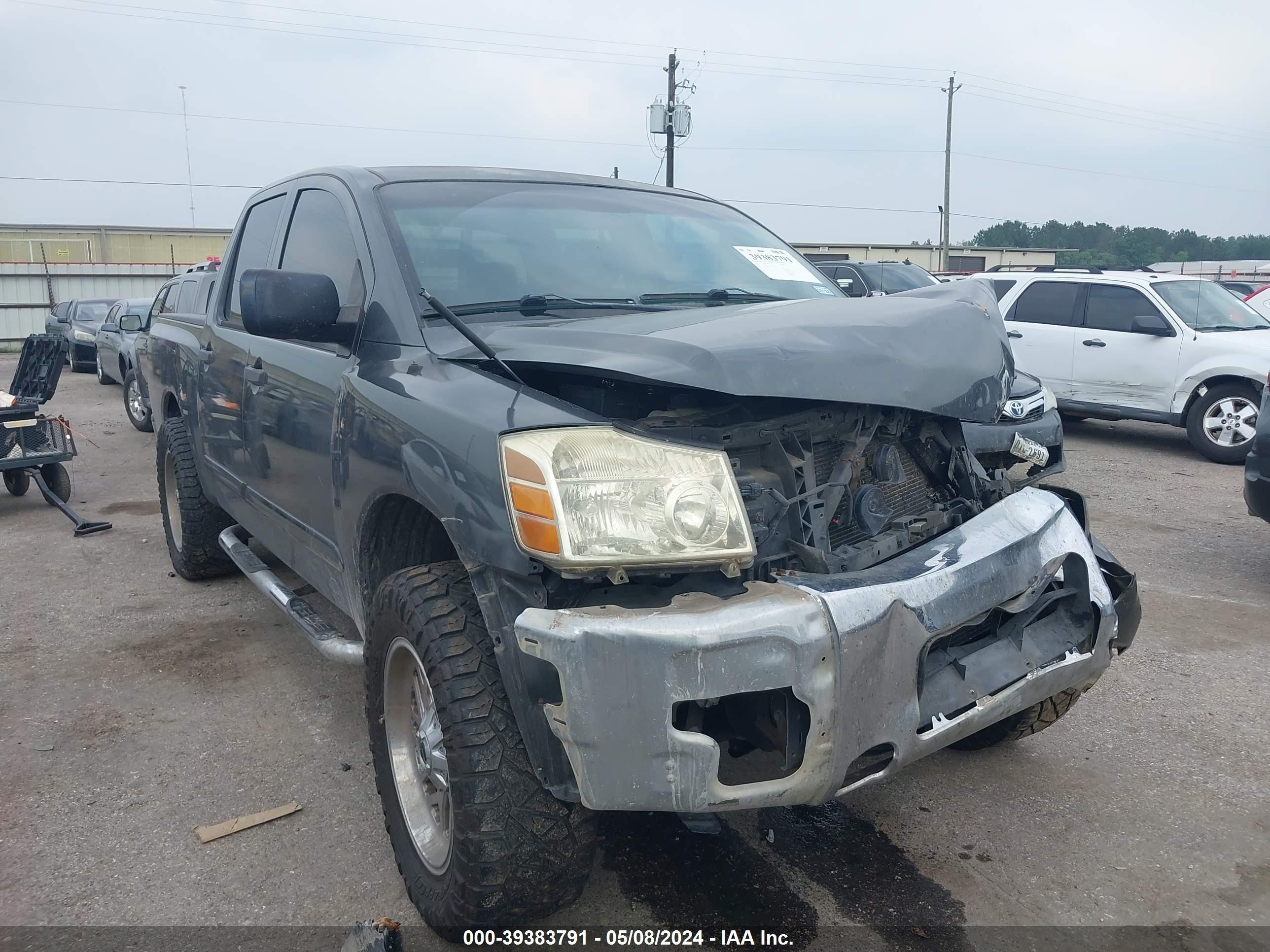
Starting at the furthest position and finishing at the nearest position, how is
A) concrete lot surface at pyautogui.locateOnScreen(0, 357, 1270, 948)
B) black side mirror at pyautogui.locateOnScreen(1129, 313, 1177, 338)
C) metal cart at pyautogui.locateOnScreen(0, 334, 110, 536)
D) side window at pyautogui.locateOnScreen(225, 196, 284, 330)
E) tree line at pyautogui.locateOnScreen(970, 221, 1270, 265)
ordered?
tree line at pyautogui.locateOnScreen(970, 221, 1270, 265), black side mirror at pyautogui.locateOnScreen(1129, 313, 1177, 338), metal cart at pyautogui.locateOnScreen(0, 334, 110, 536), side window at pyautogui.locateOnScreen(225, 196, 284, 330), concrete lot surface at pyautogui.locateOnScreen(0, 357, 1270, 948)

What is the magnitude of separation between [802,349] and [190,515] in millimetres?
3850

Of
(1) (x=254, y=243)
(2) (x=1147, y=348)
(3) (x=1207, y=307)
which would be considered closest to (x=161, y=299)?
(1) (x=254, y=243)

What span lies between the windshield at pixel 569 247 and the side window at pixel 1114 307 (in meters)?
7.03

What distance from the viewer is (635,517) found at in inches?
79.9

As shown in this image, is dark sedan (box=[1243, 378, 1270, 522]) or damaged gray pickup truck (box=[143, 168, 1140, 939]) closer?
damaged gray pickup truck (box=[143, 168, 1140, 939])

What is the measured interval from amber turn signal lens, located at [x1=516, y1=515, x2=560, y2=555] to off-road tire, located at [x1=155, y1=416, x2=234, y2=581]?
3.41m

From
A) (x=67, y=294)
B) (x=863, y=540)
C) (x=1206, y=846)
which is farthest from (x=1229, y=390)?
(x=67, y=294)

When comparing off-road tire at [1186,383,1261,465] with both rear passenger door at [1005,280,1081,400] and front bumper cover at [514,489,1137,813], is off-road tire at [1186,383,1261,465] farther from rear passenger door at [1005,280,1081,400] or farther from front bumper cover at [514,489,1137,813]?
front bumper cover at [514,489,1137,813]

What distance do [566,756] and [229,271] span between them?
3323mm

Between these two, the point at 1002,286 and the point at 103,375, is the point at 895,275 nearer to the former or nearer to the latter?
the point at 1002,286

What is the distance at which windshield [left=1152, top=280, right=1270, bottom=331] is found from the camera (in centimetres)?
930

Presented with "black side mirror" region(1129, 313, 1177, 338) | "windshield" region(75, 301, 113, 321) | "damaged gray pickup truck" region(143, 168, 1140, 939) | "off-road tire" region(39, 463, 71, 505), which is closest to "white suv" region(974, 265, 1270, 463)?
"black side mirror" region(1129, 313, 1177, 338)

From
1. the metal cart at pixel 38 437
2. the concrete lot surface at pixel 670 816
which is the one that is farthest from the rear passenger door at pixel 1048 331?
the metal cart at pixel 38 437

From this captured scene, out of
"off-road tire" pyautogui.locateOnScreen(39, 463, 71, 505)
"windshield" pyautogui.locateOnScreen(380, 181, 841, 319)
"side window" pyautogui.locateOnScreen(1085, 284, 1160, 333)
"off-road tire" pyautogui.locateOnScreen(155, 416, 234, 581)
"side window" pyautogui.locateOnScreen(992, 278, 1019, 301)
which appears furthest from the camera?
"side window" pyautogui.locateOnScreen(992, 278, 1019, 301)
